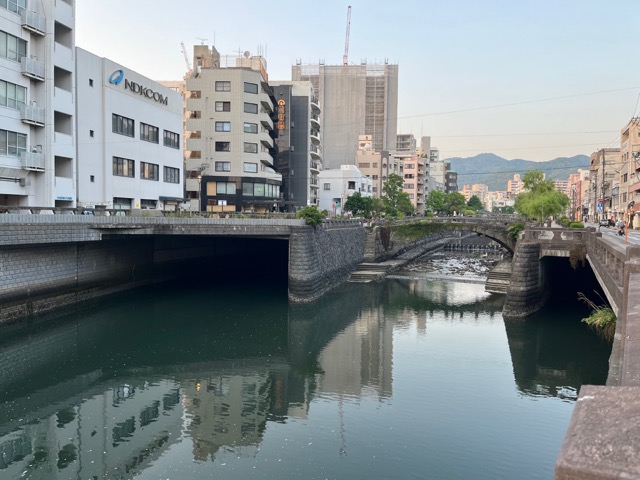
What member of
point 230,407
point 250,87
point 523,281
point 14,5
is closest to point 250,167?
point 250,87

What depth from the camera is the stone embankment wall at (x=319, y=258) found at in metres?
40.9

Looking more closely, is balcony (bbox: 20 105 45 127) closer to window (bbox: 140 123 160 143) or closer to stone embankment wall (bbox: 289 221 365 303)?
window (bbox: 140 123 160 143)

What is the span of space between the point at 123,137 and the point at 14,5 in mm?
13934

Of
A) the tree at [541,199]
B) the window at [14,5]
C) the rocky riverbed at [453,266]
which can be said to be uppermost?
the window at [14,5]

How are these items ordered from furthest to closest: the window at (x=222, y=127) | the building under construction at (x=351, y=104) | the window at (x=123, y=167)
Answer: the building under construction at (x=351, y=104)
the window at (x=222, y=127)
the window at (x=123, y=167)

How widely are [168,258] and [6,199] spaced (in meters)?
14.5

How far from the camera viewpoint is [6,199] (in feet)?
131

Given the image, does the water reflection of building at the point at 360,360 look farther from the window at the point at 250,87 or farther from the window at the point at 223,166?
the window at the point at 250,87

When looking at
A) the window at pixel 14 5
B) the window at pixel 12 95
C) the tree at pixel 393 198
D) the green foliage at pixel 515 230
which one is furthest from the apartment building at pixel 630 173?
the window at pixel 14 5

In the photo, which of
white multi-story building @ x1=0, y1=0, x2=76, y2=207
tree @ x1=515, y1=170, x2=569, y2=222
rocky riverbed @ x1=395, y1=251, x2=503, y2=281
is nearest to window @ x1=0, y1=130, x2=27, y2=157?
white multi-story building @ x1=0, y1=0, x2=76, y2=207

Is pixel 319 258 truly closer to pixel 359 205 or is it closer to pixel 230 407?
pixel 230 407

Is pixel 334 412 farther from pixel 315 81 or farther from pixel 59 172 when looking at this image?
pixel 315 81

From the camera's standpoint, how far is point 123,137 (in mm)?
49156

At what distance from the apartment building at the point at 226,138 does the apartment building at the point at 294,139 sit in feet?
23.6
